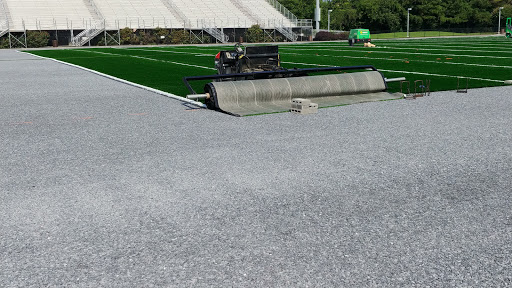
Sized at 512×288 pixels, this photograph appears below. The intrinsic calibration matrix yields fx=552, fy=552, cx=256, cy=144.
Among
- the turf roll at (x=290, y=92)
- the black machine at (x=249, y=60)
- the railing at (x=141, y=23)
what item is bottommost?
the turf roll at (x=290, y=92)

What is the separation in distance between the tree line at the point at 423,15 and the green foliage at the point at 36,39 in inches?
2306

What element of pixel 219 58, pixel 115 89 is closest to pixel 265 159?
pixel 219 58

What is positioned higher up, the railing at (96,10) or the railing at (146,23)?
the railing at (96,10)

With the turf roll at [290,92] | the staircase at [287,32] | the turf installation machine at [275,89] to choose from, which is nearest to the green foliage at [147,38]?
the staircase at [287,32]

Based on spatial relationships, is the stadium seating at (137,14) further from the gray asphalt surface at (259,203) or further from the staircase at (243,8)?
the gray asphalt surface at (259,203)

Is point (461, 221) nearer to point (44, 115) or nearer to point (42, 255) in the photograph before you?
point (42, 255)

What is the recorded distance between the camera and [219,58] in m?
15.4

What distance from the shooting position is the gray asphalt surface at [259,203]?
4.31 m

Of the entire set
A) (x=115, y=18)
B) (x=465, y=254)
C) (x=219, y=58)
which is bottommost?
(x=465, y=254)

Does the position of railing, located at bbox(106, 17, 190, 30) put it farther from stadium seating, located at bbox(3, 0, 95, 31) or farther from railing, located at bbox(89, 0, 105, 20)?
stadium seating, located at bbox(3, 0, 95, 31)

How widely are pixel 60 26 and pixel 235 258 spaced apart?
216ft

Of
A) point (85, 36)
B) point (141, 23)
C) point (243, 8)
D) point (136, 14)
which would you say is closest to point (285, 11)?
point (243, 8)

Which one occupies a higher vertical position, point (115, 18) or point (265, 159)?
point (115, 18)

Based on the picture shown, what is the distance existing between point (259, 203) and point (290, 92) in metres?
7.09
